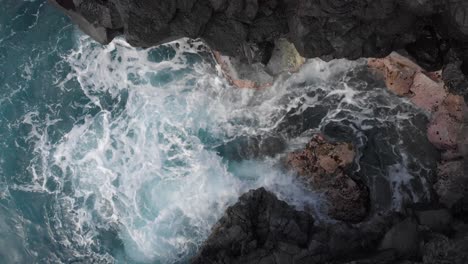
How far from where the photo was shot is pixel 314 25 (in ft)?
51.4

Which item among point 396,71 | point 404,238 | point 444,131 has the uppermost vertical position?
point 396,71

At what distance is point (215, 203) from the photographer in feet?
67.7

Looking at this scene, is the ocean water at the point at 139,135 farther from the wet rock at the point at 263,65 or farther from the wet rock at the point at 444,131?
the wet rock at the point at 444,131

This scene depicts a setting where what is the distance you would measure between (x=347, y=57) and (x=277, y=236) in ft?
25.2

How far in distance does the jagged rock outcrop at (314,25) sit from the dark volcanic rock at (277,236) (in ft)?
21.5

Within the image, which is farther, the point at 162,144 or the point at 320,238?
the point at 162,144

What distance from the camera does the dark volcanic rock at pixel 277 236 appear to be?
16.5 metres

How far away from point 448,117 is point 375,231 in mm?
5676

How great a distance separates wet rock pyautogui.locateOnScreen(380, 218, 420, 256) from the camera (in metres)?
15.3

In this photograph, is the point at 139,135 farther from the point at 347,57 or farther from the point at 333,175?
the point at 347,57

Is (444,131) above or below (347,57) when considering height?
below

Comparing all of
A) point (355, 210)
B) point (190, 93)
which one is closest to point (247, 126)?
point (190, 93)

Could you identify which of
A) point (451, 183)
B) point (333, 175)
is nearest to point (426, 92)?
point (451, 183)

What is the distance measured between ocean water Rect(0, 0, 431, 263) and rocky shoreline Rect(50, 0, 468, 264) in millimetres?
829
